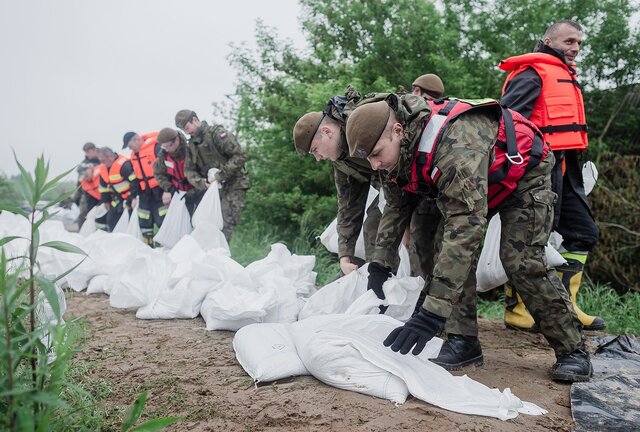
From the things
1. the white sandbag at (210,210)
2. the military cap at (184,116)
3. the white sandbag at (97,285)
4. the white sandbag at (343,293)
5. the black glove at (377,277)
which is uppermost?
the military cap at (184,116)

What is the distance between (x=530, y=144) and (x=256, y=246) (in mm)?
4678

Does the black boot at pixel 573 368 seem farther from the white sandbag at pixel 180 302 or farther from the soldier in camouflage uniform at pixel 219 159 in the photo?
the soldier in camouflage uniform at pixel 219 159

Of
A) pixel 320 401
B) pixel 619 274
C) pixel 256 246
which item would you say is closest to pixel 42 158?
pixel 320 401

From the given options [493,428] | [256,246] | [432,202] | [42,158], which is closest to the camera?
[42,158]

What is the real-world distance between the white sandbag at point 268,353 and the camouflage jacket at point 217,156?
3.21m

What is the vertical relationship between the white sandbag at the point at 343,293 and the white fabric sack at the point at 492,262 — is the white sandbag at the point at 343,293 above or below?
below

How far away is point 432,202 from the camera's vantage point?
311 cm

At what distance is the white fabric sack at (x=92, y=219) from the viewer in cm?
874

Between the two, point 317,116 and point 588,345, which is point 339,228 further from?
point 588,345

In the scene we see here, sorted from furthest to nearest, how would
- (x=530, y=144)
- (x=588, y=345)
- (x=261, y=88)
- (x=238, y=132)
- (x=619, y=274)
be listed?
(x=238, y=132), (x=261, y=88), (x=619, y=274), (x=588, y=345), (x=530, y=144)

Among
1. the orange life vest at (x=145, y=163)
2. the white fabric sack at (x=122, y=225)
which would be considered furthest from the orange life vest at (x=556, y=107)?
the white fabric sack at (x=122, y=225)

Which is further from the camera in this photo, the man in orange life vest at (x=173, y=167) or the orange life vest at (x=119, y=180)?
the orange life vest at (x=119, y=180)

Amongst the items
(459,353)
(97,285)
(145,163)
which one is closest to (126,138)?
(145,163)

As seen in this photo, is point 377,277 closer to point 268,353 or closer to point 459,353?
point 459,353
